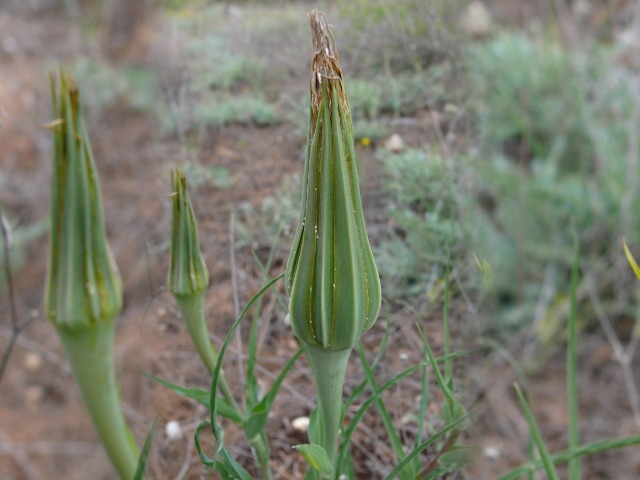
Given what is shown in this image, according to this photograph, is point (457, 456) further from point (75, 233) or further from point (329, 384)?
point (75, 233)

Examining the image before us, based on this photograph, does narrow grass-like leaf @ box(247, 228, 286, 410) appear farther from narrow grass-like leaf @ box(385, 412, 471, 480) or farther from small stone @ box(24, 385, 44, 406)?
small stone @ box(24, 385, 44, 406)

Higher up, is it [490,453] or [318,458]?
[318,458]

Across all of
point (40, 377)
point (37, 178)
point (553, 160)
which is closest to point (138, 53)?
point (37, 178)

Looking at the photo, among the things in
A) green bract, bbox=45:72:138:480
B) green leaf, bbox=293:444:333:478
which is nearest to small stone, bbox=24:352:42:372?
green bract, bbox=45:72:138:480

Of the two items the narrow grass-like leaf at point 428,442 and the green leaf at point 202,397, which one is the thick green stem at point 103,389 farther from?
the narrow grass-like leaf at point 428,442

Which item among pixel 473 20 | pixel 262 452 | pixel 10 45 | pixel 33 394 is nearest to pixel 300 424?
pixel 262 452

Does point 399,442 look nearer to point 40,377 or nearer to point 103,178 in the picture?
point 40,377
